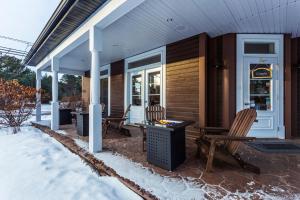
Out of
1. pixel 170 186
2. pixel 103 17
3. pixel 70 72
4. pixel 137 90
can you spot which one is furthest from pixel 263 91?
pixel 70 72

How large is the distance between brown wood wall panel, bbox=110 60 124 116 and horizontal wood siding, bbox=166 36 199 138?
2.62m

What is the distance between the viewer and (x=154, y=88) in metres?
5.88

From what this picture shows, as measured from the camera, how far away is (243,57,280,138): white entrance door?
14.5 ft

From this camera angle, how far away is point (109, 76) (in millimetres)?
8016

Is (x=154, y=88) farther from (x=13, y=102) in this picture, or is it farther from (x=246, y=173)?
(x=13, y=102)

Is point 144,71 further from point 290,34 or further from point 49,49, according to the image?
point 290,34

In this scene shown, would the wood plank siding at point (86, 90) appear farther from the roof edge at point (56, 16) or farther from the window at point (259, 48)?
the window at point (259, 48)

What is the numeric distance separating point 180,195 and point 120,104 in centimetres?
572

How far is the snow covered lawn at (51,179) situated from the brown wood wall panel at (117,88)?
4.03 meters

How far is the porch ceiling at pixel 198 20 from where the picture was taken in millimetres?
3047

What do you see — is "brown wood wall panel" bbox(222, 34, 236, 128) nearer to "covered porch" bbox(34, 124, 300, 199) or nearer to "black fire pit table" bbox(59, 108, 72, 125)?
"covered porch" bbox(34, 124, 300, 199)

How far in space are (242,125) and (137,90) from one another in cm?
457

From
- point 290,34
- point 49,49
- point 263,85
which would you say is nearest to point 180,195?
point 263,85

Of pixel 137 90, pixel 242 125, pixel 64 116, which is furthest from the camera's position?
pixel 64 116
